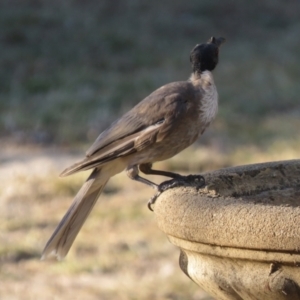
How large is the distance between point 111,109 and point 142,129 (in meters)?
7.49

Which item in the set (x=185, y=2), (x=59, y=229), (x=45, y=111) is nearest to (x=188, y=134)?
(x=59, y=229)

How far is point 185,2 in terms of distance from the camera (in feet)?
60.1

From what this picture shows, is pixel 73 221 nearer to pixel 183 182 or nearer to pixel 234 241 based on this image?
pixel 183 182

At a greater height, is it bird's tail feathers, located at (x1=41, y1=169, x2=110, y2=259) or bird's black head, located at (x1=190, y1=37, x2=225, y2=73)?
bird's black head, located at (x1=190, y1=37, x2=225, y2=73)

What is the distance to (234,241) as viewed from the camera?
84.9 inches

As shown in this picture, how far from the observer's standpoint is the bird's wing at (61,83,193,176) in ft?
11.5

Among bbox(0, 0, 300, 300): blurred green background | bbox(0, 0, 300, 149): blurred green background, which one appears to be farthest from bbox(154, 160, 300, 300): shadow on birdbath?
A: bbox(0, 0, 300, 149): blurred green background

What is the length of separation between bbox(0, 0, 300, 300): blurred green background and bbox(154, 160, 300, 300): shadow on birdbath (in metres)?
2.32

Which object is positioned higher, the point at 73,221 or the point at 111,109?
the point at 111,109

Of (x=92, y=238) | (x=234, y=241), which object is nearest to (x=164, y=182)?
(x=234, y=241)

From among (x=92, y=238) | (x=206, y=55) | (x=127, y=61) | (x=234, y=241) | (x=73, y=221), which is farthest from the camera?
(x=127, y=61)

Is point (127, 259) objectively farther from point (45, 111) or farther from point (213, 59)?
point (45, 111)

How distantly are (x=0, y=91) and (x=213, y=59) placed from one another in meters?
9.53

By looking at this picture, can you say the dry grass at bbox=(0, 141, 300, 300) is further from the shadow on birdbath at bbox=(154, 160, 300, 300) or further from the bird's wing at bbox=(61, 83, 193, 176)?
the shadow on birdbath at bbox=(154, 160, 300, 300)
